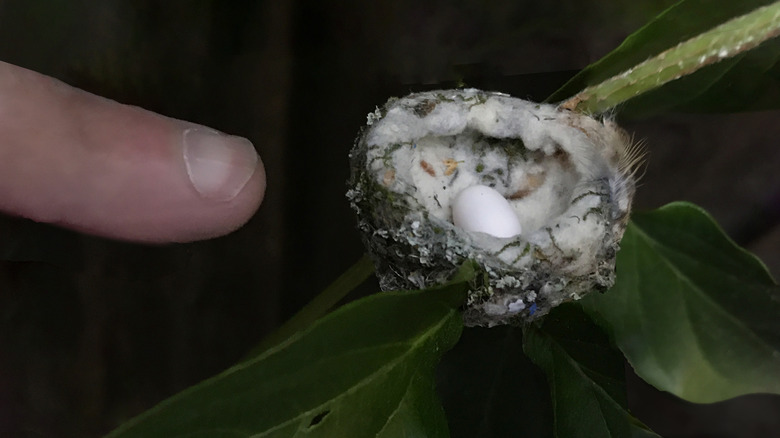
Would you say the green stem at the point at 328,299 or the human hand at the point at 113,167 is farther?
the green stem at the point at 328,299

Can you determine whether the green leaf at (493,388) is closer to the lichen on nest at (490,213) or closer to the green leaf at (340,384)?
the lichen on nest at (490,213)

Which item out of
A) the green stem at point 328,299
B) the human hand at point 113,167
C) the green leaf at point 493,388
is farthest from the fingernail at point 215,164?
the green leaf at point 493,388

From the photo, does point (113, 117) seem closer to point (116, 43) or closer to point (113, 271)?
point (116, 43)

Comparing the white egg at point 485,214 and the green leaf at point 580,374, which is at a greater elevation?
the white egg at point 485,214

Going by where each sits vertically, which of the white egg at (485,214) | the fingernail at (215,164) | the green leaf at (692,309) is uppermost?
the fingernail at (215,164)

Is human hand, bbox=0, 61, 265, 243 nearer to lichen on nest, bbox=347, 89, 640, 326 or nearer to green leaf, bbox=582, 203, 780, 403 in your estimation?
lichen on nest, bbox=347, 89, 640, 326

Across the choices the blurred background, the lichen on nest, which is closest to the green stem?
the lichen on nest

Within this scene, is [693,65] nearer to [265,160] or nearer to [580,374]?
[580,374]
